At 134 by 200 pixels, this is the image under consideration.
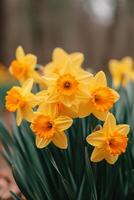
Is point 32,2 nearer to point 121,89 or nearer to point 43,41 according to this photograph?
point 43,41

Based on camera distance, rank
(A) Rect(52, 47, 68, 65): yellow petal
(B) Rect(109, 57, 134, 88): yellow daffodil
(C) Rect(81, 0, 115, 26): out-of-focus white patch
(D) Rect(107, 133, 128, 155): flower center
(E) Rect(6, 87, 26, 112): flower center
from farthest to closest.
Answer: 1. (C) Rect(81, 0, 115, 26): out-of-focus white patch
2. (B) Rect(109, 57, 134, 88): yellow daffodil
3. (A) Rect(52, 47, 68, 65): yellow petal
4. (E) Rect(6, 87, 26, 112): flower center
5. (D) Rect(107, 133, 128, 155): flower center

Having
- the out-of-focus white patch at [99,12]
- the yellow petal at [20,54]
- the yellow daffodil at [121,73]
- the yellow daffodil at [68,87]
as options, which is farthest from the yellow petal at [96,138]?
the out-of-focus white patch at [99,12]

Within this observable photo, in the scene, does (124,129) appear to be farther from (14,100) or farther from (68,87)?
(14,100)

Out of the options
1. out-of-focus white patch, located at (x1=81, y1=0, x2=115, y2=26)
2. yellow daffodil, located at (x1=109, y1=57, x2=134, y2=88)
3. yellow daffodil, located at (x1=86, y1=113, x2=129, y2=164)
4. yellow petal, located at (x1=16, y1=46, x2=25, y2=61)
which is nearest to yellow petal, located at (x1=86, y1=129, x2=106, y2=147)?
yellow daffodil, located at (x1=86, y1=113, x2=129, y2=164)

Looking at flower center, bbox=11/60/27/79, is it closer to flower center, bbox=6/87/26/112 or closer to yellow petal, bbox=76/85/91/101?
flower center, bbox=6/87/26/112

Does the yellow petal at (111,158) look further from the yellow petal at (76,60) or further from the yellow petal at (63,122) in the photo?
the yellow petal at (76,60)
